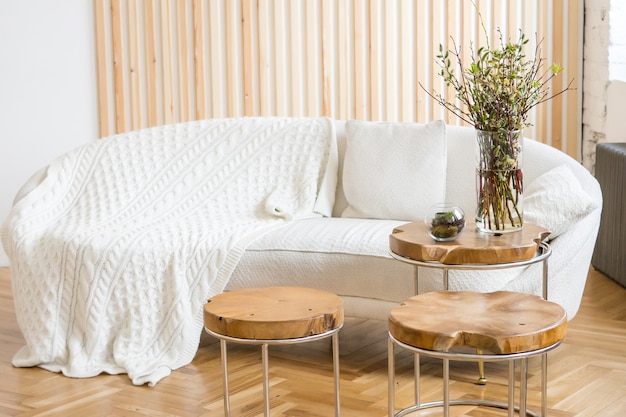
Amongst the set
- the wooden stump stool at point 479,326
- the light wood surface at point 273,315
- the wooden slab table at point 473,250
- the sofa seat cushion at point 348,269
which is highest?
the wooden slab table at point 473,250

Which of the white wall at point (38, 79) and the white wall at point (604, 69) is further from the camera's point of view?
the white wall at point (38, 79)

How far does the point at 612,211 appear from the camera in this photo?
4.47 metres

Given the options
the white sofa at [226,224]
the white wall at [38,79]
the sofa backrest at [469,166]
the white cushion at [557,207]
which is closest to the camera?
the white cushion at [557,207]

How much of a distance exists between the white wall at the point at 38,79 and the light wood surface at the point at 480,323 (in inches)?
141

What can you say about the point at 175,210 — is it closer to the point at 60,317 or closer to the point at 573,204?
the point at 60,317

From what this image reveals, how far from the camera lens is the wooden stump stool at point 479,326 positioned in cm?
208

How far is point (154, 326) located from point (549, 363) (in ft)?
4.63

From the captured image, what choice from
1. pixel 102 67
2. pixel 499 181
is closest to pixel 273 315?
pixel 499 181

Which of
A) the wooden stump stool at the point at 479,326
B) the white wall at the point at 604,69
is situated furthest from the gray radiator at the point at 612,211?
the wooden stump stool at the point at 479,326

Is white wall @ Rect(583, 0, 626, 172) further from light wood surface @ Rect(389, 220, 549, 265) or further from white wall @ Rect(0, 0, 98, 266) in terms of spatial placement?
white wall @ Rect(0, 0, 98, 266)

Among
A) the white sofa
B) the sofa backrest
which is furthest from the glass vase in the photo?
the sofa backrest

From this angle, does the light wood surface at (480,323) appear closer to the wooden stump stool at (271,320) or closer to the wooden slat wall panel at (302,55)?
the wooden stump stool at (271,320)

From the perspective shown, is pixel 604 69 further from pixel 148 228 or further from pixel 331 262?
pixel 148 228

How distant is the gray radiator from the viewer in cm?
434
